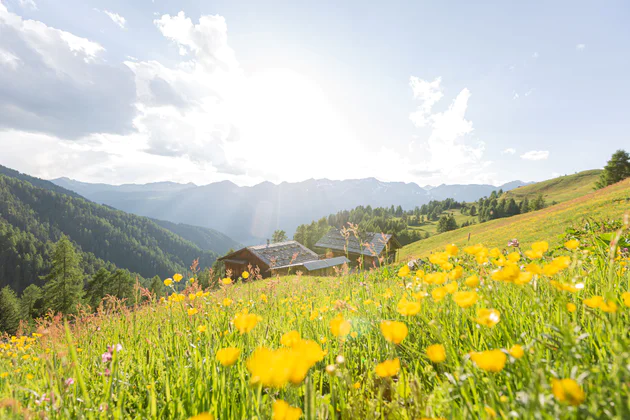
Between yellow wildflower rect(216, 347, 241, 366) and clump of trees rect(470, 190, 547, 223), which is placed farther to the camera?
clump of trees rect(470, 190, 547, 223)

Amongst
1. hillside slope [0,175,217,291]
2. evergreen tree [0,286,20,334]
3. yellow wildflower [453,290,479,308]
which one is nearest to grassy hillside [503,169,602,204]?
yellow wildflower [453,290,479,308]

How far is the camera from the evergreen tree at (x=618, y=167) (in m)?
58.5

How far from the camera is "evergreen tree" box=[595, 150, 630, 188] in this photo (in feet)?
192

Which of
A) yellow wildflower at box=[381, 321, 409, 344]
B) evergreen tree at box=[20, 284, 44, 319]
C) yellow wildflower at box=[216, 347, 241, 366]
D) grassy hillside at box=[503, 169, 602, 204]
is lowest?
evergreen tree at box=[20, 284, 44, 319]

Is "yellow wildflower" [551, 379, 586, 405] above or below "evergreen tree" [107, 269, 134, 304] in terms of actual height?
above

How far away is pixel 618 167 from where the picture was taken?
59.5 meters

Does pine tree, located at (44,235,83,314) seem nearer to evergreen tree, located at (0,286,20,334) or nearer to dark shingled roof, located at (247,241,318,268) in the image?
evergreen tree, located at (0,286,20,334)

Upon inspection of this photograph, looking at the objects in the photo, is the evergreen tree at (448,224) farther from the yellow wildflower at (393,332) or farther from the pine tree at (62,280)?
the yellow wildflower at (393,332)

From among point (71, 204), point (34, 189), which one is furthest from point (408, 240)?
point (34, 189)

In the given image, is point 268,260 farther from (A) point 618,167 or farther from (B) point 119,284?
(A) point 618,167

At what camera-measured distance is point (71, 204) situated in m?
185

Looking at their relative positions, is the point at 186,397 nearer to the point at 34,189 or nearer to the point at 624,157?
the point at 624,157

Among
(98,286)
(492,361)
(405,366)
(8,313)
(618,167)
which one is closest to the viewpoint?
(492,361)

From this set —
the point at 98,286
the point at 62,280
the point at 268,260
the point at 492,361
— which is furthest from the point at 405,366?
the point at 98,286
